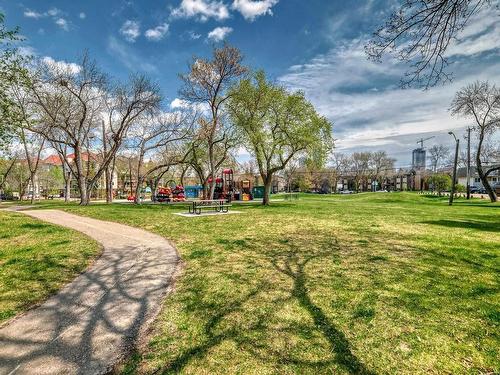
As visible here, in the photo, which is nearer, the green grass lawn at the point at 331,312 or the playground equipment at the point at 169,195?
the green grass lawn at the point at 331,312

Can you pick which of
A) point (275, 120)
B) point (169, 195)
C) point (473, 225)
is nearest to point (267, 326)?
point (473, 225)

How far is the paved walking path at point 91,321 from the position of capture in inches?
130

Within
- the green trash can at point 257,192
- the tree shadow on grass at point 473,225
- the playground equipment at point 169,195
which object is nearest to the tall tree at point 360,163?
the green trash can at point 257,192

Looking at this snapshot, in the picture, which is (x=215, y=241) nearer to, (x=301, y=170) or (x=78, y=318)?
(x=78, y=318)

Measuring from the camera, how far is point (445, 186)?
52719 mm

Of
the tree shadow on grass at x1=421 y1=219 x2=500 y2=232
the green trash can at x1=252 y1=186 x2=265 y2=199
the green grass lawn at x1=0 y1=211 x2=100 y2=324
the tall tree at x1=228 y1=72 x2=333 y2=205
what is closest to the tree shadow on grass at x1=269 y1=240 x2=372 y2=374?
the green grass lawn at x1=0 y1=211 x2=100 y2=324

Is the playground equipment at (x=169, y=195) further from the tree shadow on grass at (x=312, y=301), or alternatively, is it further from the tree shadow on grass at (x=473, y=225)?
the tree shadow on grass at (x=312, y=301)

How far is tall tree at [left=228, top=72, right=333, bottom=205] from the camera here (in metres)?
23.8

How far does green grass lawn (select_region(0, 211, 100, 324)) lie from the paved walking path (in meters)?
0.37

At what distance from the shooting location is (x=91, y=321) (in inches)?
166

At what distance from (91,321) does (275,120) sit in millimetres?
22304

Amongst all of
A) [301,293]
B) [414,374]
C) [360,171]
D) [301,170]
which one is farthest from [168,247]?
[360,171]

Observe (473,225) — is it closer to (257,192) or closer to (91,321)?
(91,321)

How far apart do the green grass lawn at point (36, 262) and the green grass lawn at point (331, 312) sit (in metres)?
2.58
